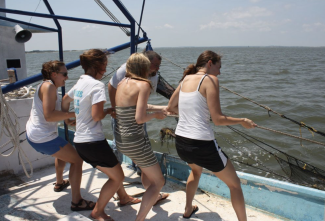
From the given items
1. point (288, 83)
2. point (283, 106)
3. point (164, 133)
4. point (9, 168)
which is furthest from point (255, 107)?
point (9, 168)

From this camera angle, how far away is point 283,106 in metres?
14.6

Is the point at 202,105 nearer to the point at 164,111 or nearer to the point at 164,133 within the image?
the point at 164,111

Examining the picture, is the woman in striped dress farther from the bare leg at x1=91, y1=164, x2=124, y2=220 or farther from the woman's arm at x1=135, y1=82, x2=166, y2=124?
the bare leg at x1=91, y1=164, x2=124, y2=220

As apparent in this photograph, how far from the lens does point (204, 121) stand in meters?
2.63

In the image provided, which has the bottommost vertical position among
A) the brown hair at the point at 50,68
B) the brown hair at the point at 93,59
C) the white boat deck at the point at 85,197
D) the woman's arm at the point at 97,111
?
the white boat deck at the point at 85,197

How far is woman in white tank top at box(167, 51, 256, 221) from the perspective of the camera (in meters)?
2.55

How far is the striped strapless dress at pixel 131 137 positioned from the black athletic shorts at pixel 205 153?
14.3 inches

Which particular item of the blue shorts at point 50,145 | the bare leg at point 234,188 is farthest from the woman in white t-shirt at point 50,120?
the bare leg at point 234,188

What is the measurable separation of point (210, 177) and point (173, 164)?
61cm

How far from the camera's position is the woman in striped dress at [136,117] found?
8.51 feet

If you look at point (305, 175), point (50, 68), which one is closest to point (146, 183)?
point (50, 68)

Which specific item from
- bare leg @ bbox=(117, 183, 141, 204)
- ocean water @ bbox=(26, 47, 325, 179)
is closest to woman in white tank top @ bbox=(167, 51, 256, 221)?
bare leg @ bbox=(117, 183, 141, 204)

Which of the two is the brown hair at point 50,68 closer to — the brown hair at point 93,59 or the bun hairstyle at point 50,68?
the bun hairstyle at point 50,68

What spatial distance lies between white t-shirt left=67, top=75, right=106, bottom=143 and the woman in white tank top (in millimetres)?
740
